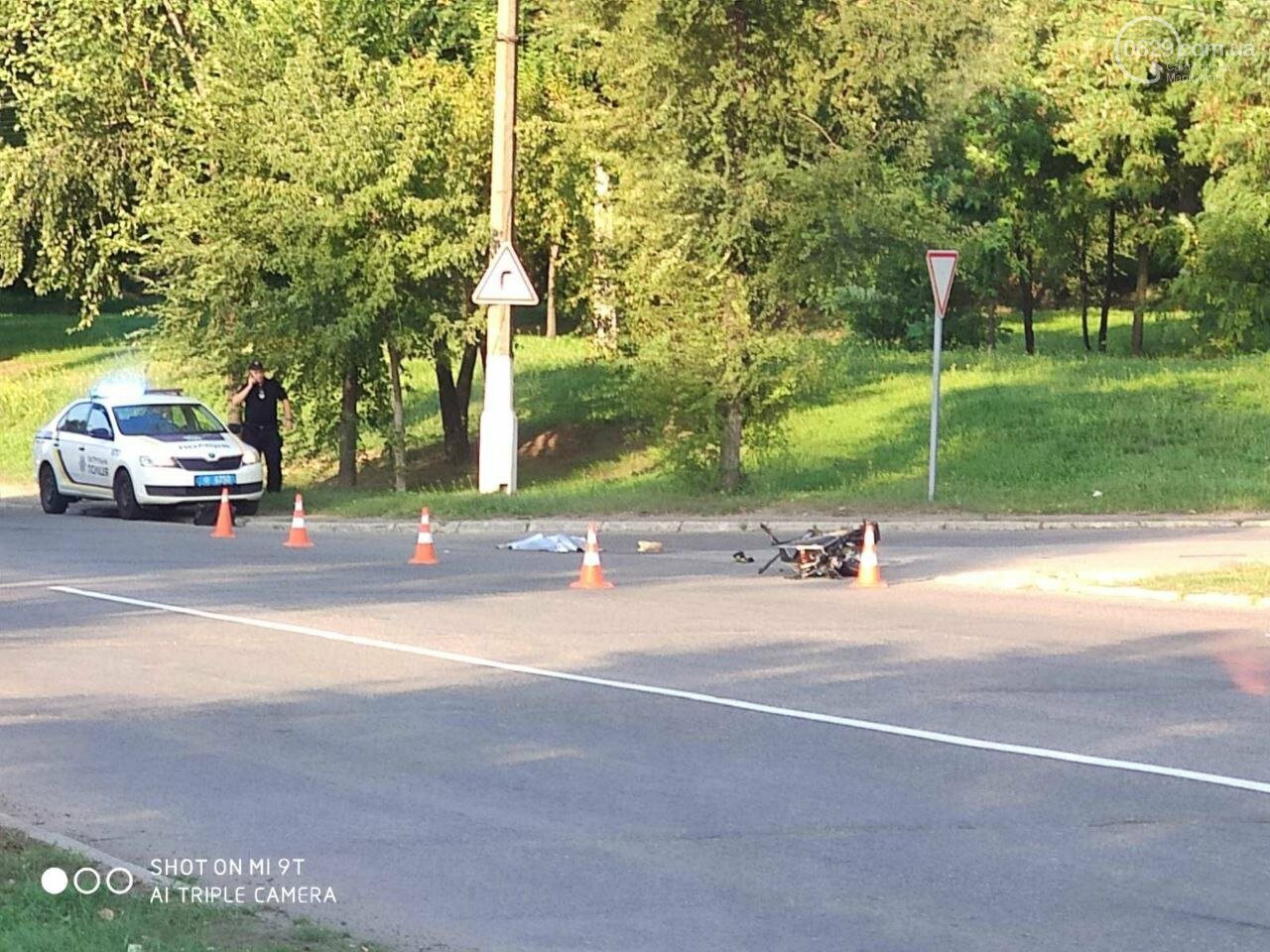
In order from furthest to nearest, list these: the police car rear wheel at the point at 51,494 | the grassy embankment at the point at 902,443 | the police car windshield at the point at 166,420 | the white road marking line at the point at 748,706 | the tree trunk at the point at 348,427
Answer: the tree trunk at the point at 348,427
the police car rear wheel at the point at 51,494
the police car windshield at the point at 166,420
the grassy embankment at the point at 902,443
the white road marking line at the point at 748,706

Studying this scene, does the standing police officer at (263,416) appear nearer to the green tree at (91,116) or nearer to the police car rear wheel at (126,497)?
the police car rear wheel at (126,497)

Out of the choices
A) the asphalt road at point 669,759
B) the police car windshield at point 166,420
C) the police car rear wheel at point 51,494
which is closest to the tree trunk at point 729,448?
the police car windshield at point 166,420

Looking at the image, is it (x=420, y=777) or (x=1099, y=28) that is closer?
(x=420, y=777)

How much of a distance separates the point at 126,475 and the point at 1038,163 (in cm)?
2991

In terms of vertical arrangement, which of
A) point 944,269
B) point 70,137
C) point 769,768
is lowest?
point 769,768

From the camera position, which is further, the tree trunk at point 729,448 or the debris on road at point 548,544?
the tree trunk at point 729,448

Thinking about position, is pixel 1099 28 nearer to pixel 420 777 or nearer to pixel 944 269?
pixel 944 269

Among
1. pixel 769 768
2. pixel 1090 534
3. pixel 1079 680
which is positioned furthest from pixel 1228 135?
pixel 769 768

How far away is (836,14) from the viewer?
24.6 m

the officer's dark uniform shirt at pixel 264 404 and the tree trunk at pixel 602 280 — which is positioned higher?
the tree trunk at pixel 602 280

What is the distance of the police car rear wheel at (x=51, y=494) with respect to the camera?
27.6 m

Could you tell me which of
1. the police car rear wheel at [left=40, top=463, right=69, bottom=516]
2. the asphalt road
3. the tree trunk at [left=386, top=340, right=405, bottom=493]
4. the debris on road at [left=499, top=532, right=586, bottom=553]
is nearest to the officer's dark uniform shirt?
the tree trunk at [left=386, top=340, right=405, bottom=493]

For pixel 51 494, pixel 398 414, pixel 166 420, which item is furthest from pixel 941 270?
pixel 51 494

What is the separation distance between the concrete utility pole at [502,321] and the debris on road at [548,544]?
4.53 m
